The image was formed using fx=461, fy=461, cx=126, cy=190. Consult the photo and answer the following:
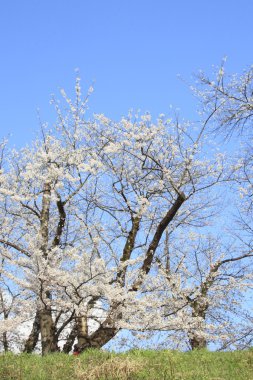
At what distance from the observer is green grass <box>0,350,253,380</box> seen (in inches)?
280

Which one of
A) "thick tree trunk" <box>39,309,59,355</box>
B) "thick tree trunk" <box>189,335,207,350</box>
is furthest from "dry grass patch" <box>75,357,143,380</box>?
"thick tree trunk" <box>189,335,207,350</box>

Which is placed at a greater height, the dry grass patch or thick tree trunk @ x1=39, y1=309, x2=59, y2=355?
thick tree trunk @ x1=39, y1=309, x2=59, y2=355

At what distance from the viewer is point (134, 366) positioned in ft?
23.9

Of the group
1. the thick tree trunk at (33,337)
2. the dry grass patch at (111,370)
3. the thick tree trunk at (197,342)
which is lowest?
the dry grass patch at (111,370)

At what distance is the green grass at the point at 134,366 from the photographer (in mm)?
7121

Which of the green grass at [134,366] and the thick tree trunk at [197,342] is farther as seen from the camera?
the thick tree trunk at [197,342]

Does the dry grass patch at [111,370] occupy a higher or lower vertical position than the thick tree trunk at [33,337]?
lower

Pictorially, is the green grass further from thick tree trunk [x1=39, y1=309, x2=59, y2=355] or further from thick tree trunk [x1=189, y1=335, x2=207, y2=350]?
thick tree trunk [x1=189, y1=335, x2=207, y2=350]

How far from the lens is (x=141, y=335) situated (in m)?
13.1

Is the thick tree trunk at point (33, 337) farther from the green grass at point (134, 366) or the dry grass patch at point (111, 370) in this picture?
the dry grass patch at point (111, 370)

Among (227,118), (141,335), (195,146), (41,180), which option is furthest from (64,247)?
(227,118)

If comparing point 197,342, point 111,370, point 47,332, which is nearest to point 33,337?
point 47,332

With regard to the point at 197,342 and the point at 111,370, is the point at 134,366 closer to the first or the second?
the point at 111,370

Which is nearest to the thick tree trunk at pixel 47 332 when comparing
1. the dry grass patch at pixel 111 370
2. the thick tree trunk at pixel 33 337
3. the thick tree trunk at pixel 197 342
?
the thick tree trunk at pixel 33 337
